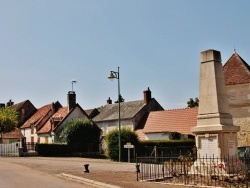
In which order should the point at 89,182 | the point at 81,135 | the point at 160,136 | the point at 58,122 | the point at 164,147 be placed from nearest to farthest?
the point at 89,182, the point at 164,147, the point at 81,135, the point at 160,136, the point at 58,122

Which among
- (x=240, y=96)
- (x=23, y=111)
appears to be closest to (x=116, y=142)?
(x=240, y=96)

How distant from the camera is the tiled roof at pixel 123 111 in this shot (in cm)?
4890

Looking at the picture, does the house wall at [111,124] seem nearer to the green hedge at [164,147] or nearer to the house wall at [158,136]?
the house wall at [158,136]

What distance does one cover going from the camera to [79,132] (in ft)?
133

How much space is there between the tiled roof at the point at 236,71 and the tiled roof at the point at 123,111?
15841 millimetres

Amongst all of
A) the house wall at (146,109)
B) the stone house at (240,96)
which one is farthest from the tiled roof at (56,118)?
the stone house at (240,96)

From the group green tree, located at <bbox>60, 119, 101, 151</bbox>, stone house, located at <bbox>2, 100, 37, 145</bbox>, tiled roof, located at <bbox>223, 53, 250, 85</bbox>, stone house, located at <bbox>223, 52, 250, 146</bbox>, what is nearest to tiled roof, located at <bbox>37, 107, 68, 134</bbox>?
green tree, located at <bbox>60, 119, 101, 151</bbox>

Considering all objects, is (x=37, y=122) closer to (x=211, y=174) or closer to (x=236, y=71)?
(x=236, y=71)

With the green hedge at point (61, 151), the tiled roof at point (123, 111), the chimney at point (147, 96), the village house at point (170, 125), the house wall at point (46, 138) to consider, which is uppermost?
the chimney at point (147, 96)

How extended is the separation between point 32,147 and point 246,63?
73.3 feet

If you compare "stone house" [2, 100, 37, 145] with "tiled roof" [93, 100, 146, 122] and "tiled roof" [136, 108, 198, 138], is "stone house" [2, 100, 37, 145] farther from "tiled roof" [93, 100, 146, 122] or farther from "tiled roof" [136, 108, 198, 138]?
"tiled roof" [136, 108, 198, 138]

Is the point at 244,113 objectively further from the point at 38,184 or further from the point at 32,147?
the point at 38,184

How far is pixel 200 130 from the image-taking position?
614 inches

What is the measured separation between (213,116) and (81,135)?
26638 mm
